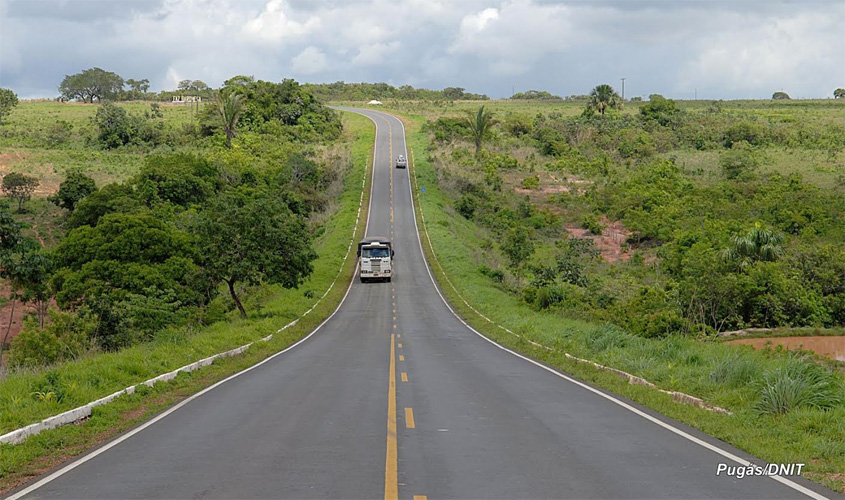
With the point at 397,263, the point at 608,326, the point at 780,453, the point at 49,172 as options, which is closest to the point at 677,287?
the point at 608,326

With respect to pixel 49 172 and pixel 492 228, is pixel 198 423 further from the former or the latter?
pixel 49 172

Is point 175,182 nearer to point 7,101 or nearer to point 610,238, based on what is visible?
point 610,238

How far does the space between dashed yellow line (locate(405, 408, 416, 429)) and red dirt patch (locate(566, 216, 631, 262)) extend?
5201 centimetres

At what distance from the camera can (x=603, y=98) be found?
12231 cm

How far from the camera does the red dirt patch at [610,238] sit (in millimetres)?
64869

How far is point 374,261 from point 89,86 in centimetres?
15050

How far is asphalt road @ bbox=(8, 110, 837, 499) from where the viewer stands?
8.48 meters

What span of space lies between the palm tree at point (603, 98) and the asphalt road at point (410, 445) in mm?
108548

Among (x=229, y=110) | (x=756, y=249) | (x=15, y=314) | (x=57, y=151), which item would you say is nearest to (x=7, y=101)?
(x=57, y=151)

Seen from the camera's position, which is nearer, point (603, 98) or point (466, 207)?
point (466, 207)

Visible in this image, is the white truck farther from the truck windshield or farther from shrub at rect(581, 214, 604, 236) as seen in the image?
shrub at rect(581, 214, 604, 236)

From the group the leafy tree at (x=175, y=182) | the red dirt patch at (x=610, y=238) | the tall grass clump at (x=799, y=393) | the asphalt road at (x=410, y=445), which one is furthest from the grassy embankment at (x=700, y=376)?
the leafy tree at (x=175, y=182)

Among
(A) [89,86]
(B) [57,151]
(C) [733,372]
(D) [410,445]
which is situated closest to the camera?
(D) [410,445]

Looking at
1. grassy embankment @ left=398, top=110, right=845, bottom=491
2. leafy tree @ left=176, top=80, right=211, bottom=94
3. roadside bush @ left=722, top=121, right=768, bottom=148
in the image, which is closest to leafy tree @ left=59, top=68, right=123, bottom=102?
leafy tree @ left=176, top=80, right=211, bottom=94
